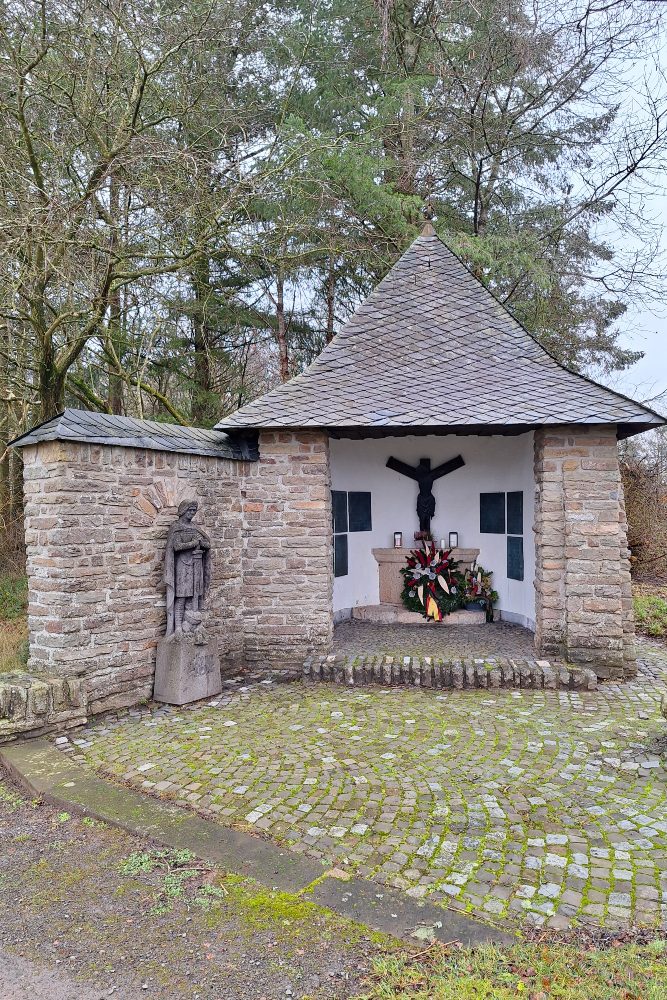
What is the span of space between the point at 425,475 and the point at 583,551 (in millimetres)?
2873

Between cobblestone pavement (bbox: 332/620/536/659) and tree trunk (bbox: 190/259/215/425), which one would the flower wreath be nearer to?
cobblestone pavement (bbox: 332/620/536/659)

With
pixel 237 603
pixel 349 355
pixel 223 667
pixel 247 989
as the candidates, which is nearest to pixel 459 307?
pixel 349 355

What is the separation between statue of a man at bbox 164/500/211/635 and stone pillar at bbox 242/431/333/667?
98cm

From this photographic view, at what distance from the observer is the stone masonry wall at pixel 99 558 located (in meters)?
5.25

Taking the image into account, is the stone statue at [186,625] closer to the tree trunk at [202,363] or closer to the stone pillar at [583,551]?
the stone pillar at [583,551]

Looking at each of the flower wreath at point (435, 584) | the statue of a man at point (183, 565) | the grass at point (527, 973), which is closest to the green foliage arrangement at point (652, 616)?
the flower wreath at point (435, 584)

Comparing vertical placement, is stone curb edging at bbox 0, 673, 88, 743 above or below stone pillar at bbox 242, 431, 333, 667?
below

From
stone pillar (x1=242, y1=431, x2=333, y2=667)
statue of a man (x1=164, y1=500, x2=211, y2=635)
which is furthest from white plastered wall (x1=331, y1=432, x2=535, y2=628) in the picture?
statue of a man (x1=164, y1=500, x2=211, y2=635)

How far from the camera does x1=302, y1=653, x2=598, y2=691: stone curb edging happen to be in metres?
6.25

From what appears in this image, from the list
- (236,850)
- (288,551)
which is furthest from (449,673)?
(236,850)

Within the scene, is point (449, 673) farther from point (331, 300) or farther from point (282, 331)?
point (331, 300)

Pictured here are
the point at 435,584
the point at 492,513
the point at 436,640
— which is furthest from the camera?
the point at 492,513

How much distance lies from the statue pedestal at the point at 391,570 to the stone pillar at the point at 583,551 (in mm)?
2166

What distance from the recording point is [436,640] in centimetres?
750
